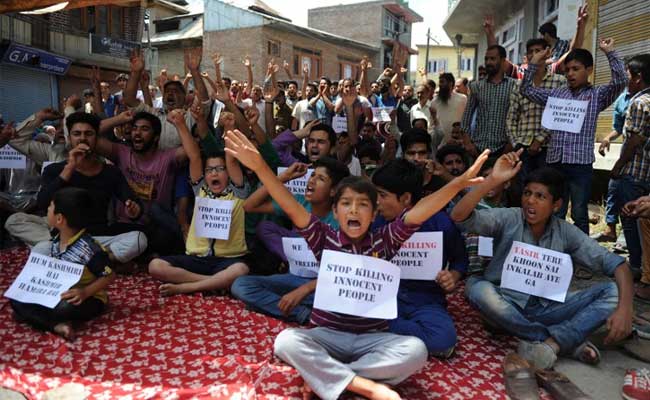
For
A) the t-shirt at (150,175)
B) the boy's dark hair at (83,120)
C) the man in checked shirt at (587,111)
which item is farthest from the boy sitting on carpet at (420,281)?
the boy's dark hair at (83,120)

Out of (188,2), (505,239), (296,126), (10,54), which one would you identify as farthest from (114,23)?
(505,239)

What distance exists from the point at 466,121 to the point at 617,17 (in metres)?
4.69

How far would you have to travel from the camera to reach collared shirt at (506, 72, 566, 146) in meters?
4.47

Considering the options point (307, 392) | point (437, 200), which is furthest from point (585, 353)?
point (307, 392)

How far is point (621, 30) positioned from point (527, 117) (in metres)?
4.78

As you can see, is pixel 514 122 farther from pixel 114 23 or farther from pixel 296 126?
pixel 114 23

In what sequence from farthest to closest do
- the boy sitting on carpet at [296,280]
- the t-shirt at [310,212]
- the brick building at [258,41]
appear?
the brick building at [258,41] → the t-shirt at [310,212] → the boy sitting on carpet at [296,280]

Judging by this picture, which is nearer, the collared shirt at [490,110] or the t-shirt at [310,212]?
the t-shirt at [310,212]

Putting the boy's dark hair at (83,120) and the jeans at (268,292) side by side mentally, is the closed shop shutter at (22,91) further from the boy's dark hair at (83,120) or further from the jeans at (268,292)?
the jeans at (268,292)

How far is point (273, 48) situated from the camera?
77.3ft

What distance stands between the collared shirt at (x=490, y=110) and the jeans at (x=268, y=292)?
2.60 metres

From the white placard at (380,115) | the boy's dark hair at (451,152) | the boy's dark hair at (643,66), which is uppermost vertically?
the boy's dark hair at (643,66)

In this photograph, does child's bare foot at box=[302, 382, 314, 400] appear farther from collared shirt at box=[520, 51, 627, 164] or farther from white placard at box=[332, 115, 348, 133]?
white placard at box=[332, 115, 348, 133]

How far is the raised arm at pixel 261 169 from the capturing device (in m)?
2.38
